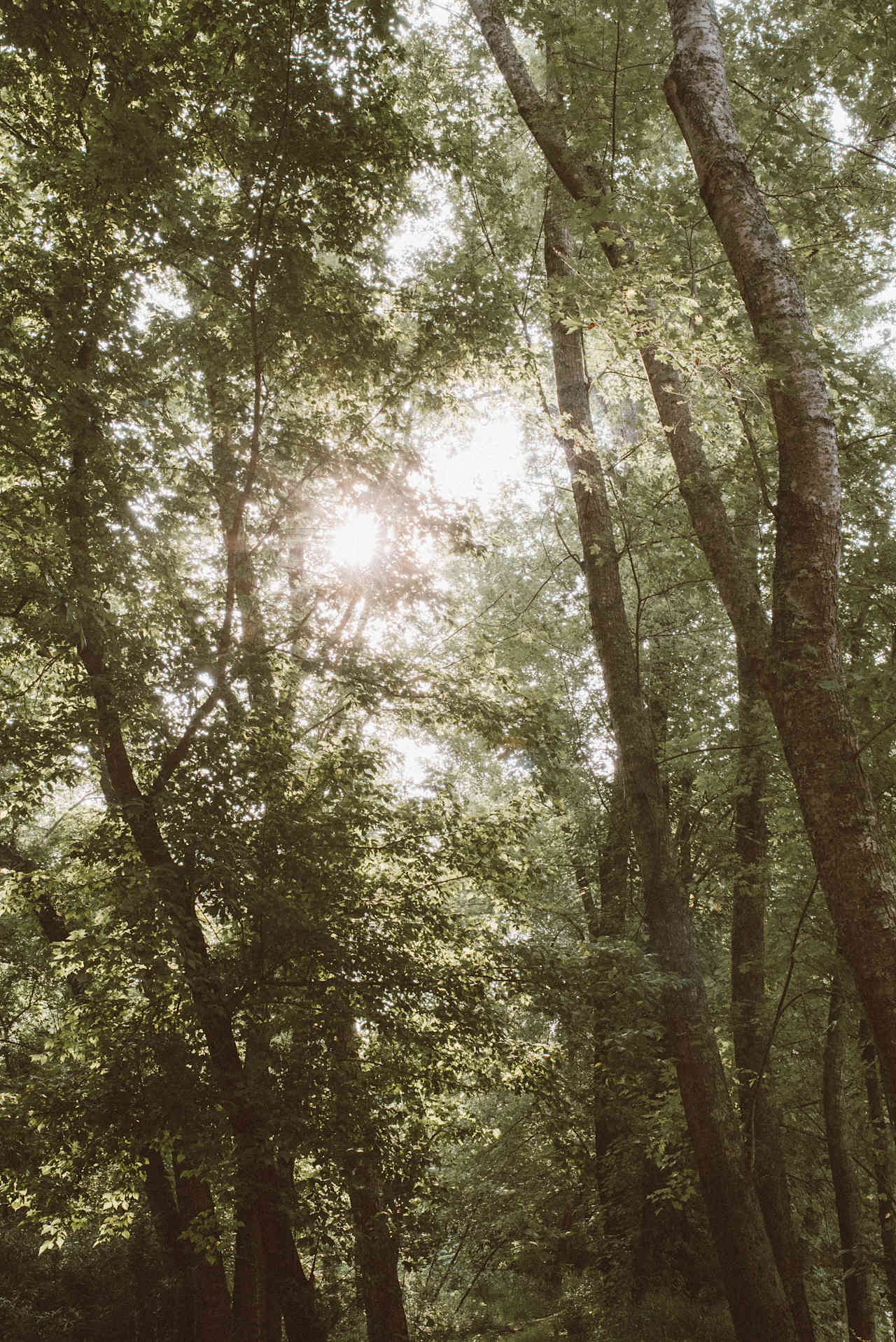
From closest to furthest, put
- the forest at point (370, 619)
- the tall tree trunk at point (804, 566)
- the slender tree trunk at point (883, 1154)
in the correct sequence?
the tall tree trunk at point (804, 566), the forest at point (370, 619), the slender tree trunk at point (883, 1154)

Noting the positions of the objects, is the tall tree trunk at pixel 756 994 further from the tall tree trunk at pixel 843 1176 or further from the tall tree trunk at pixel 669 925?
the tall tree trunk at pixel 843 1176

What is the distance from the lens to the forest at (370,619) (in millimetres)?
4648

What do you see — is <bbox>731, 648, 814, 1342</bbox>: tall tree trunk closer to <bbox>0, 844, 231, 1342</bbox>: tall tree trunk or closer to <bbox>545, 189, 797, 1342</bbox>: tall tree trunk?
<bbox>545, 189, 797, 1342</bbox>: tall tree trunk

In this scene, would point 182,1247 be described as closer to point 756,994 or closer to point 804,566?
point 756,994

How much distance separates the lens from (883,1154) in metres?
6.97

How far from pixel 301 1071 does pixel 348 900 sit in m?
1.16

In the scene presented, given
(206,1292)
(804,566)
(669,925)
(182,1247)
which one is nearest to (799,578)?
(804,566)

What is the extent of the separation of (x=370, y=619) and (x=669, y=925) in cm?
408

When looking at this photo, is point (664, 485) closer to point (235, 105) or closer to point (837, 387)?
point (837, 387)

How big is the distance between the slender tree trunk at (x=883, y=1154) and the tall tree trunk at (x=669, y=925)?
1.46 meters

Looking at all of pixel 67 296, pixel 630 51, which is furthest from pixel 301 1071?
pixel 630 51

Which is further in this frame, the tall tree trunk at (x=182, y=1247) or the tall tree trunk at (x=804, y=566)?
the tall tree trunk at (x=182, y=1247)

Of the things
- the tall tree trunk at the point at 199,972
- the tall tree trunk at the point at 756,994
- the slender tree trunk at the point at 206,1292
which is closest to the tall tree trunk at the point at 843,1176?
the tall tree trunk at the point at 756,994

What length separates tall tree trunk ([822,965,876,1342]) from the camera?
338 inches
